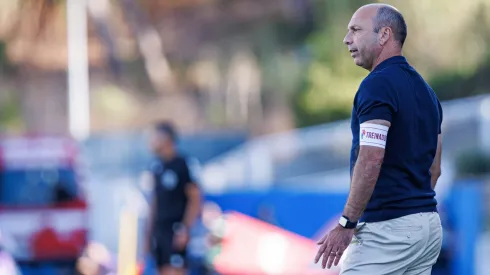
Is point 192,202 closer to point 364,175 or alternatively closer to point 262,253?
point 262,253

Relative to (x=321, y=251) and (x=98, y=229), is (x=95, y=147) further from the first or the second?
(x=321, y=251)

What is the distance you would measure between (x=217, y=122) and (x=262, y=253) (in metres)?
29.2

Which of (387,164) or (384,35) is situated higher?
(384,35)

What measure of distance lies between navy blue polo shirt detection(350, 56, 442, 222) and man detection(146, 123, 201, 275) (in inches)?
209

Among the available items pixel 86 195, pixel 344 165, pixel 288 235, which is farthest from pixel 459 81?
pixel 288 235

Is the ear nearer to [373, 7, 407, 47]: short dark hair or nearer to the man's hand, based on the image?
[373, 7, 407, 47]: short dark hair

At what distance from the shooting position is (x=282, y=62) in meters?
30.2

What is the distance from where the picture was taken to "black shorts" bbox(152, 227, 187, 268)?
1003 centimetres

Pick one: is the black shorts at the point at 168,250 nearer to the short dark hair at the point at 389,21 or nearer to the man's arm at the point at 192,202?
the man's arm at the point at 192,202

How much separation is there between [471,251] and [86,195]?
6.83 metres

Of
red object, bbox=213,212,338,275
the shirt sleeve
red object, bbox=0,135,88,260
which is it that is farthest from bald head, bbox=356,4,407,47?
red object, bbox=0,135,88,260

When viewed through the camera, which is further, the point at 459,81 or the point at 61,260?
the point at 459,81

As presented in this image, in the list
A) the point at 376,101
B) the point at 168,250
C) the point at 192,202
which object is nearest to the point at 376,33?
the point at 376,101

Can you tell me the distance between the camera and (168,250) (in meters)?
10.1
